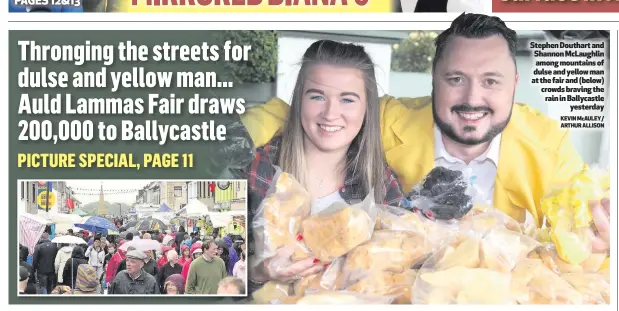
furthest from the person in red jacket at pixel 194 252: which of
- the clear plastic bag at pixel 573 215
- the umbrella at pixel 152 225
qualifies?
the clear plastic bag at pixel 573 215

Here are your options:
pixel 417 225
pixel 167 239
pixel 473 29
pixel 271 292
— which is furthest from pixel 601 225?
pixel 167 239

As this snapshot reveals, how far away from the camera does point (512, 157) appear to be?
27.5 feet

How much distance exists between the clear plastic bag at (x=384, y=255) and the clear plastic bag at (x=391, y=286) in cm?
3

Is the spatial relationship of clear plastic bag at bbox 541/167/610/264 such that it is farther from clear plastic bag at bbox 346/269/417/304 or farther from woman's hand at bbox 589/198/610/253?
clear plastic bag at bbox 346/269/417/304

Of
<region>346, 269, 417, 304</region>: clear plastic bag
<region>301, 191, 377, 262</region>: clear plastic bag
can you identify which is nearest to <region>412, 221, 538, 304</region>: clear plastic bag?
<region>346, 269, 417, 304</region>: clear plastic bag

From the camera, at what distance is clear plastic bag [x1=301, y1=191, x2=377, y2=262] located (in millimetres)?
8141

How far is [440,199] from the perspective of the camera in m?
8.34

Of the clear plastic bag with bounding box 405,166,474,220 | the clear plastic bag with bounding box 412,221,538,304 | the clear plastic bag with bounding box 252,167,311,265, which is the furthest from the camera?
the clear plastic bag with bounding box 405,166,474,220

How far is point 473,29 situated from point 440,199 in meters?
1.26

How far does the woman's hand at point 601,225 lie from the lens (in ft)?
A: 27.2

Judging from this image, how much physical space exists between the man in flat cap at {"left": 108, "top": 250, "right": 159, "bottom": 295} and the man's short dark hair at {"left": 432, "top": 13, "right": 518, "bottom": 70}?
2647 millimetres

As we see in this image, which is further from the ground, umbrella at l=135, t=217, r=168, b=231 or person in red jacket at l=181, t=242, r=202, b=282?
umbrella at l=135, t=217, r=168, b=231

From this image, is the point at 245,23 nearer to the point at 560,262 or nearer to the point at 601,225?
the point at 560,262

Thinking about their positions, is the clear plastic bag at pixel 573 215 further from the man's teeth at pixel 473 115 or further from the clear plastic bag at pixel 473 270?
the man's teeth at pixel 473 115
